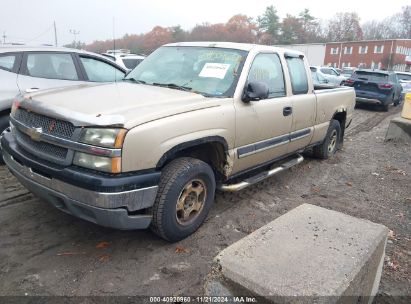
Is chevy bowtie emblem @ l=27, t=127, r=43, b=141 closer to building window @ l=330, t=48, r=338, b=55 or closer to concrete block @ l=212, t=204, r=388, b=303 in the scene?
concrete block @ l=212, t=204, r=388, b=303

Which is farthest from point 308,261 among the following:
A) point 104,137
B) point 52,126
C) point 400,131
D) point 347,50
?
point 347,50

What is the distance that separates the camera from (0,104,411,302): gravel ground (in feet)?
9.91

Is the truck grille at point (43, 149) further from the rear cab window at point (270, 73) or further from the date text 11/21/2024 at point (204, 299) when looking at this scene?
the rear cab window at point (270, 73)

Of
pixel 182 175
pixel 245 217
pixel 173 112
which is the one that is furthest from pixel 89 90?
pixel 245 217

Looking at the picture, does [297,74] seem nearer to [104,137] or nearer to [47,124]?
[104,137]

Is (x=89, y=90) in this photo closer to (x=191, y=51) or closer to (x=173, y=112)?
(x=173, y=112)

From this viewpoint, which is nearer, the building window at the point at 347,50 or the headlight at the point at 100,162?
the headlight at the point at 100,162

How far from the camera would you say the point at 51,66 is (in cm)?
589

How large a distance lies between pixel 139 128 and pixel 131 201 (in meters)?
0.59

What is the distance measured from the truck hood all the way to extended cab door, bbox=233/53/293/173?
504mm

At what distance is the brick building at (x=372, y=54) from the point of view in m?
64.1

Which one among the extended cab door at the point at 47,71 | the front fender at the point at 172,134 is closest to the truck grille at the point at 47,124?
the front fender at the point at 172,134

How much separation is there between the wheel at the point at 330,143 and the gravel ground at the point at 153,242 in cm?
90

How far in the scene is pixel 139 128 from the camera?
119 inches
